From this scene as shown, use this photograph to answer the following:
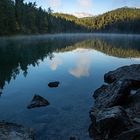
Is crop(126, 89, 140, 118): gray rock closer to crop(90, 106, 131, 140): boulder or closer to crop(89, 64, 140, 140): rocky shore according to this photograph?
crop(89, 64, 140, 140): rocky shore

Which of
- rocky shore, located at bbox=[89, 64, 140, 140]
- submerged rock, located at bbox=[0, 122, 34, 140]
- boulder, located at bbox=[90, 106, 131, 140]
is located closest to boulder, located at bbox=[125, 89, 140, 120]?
rocky shore, located at bbox=[89, 64, 140, 140]

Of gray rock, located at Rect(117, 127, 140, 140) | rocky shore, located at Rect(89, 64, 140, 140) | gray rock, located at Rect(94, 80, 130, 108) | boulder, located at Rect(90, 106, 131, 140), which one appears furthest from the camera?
gray rock, located at Rect(94, 80, 130, 108)

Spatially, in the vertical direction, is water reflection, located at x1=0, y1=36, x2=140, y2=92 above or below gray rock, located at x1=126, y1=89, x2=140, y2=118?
below

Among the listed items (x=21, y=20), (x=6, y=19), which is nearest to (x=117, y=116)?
(x=6, y=19)

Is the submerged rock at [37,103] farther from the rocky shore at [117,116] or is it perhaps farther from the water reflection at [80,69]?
the water reflection at [80,69]

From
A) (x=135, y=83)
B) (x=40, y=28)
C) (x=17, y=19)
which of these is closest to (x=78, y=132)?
(x=135, y=83)

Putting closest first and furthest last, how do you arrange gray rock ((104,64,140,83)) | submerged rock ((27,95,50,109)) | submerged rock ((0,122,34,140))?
submerged rock ((0,122,34,140)) → submerged rock ((27,95,50,109)) → gray rock ((104,64,140,83))

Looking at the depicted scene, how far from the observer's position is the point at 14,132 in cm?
1266

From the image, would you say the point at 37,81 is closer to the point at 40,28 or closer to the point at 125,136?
the point at 125,136

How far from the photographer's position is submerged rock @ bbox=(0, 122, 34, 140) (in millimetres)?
12125

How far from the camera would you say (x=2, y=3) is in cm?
8844

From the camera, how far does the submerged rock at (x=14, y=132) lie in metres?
12.1

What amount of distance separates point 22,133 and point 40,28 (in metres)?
125

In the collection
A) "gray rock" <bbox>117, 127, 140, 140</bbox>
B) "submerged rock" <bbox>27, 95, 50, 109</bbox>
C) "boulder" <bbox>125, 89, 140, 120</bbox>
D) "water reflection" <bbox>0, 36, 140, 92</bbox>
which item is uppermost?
"gray rock" <bbox>117, 127, 140, 140</bbox>
